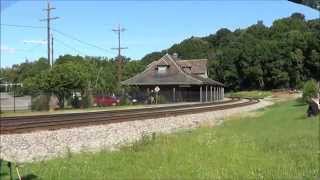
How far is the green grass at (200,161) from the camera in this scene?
11750mm

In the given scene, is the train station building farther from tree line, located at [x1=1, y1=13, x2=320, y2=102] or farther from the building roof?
tree line, located at [x1=1, y1=13, x2=320, y2=102]

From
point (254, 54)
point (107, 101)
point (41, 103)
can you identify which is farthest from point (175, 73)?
point (41, 103)

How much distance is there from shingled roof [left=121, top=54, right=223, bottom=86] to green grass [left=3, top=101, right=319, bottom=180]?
178 centimetres

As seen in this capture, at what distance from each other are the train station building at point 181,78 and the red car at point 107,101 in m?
32.1

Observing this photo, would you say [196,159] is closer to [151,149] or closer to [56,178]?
[151,149]

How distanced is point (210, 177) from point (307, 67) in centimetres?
522

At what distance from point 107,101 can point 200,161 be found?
38450 millimetres

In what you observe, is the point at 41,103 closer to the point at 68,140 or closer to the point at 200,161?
the point at 68,140

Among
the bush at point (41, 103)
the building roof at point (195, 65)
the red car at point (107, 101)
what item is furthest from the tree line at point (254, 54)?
the bush at point (41, 103)

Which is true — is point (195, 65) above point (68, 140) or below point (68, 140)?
above

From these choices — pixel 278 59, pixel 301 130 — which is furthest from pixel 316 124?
pixel 278 59

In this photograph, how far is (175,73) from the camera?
1358cm

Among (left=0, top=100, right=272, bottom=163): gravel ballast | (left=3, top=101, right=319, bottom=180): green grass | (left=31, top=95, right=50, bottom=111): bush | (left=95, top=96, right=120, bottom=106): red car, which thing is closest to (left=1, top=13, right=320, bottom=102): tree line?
(left=3, top=101, right=319, bottom=180): green grass

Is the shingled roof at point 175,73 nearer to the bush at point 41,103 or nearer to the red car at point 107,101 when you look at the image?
the red car at point 107,101
